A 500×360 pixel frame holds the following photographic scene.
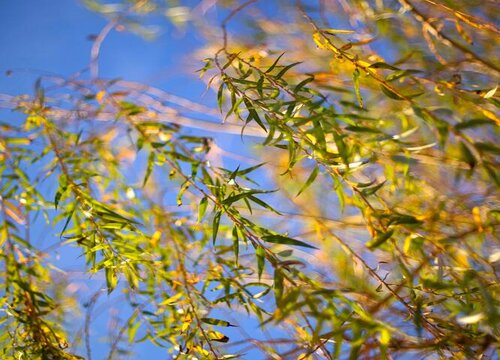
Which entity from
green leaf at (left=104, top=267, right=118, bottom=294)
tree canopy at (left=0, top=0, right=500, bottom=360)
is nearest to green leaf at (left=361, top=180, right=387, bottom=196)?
tree canopy at (left=0, top=0, right=500, bottom=360)

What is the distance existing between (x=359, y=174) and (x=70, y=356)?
104cm

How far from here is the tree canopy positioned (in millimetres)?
938

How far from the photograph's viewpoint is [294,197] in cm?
169

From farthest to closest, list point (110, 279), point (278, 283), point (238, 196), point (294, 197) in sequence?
point (294, 197) → point (110, 279) → point (238, 196) → point (278, 283)

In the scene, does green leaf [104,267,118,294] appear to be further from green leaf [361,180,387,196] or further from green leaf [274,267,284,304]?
green leaf [361,180,387,196]

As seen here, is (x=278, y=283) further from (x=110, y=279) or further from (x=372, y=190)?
(x=110, y=279)

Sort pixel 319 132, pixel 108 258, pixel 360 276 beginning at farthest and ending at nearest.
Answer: pixel 360 276
pixel 108 258
pixel 319 132

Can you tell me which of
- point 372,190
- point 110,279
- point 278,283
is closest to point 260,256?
point 278,283

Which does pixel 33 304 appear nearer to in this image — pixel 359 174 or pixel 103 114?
pixel 103 114

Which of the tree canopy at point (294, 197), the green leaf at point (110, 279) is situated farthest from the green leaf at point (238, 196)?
the green leaf at point (110, 279)

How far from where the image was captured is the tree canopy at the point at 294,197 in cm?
94

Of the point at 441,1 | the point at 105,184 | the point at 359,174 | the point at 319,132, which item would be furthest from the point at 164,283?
the point at 441,1

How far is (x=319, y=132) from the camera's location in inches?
37.1

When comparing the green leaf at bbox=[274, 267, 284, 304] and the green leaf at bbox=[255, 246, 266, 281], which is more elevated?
the green leaf at bbox=[255, 246, 266, 281]
